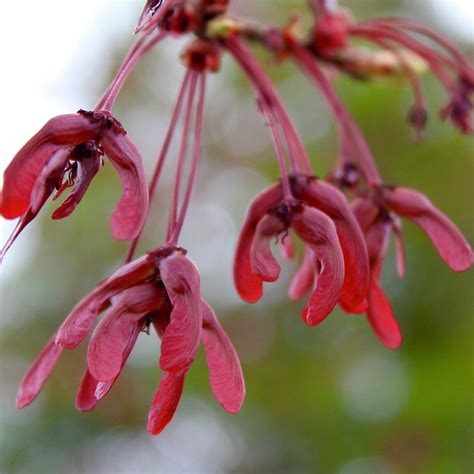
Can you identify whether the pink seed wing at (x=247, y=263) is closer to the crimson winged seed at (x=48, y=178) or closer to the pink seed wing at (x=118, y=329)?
the pink seed wing at (x=118, y=329)

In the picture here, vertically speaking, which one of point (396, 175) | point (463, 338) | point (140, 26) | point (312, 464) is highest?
point (140, 26)

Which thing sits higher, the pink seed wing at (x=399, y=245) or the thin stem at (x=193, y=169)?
the thin stem at (x=193, y=169)

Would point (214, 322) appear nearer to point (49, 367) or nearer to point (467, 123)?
point (49, 367)

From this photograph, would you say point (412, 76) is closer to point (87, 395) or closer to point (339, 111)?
point (339, 111)

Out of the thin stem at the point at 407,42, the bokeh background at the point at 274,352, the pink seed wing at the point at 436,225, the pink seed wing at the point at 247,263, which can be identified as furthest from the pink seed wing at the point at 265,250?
the bokeh background at the point at 274,352

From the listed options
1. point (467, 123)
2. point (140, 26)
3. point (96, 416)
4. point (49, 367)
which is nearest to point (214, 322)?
point (49, 367)
